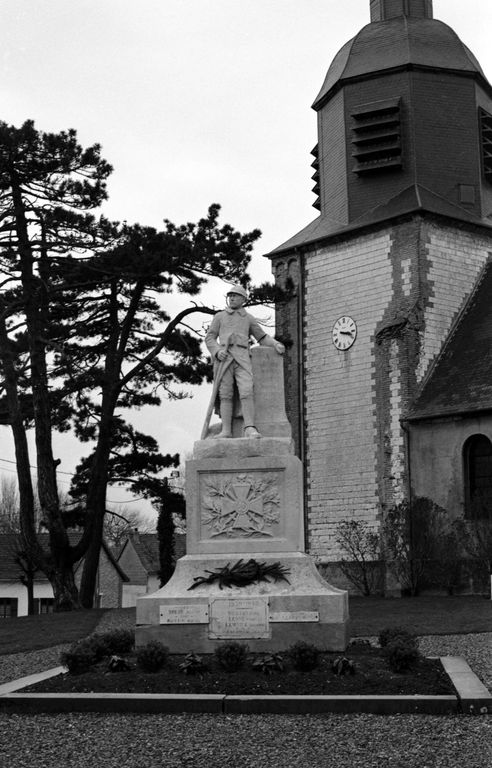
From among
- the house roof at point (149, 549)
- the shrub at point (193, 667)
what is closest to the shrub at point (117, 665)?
the shrub at point (193, 667)

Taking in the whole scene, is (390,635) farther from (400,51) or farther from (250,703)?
(400,51)

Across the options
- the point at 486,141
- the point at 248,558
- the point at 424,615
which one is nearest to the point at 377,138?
the point at 486,141

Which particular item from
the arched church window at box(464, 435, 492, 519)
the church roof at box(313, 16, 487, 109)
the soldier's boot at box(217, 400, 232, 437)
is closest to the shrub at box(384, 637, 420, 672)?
the soldier's boot at box(217, 400, 232, 437)

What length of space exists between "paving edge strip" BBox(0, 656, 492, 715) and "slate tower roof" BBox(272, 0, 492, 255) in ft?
70.7

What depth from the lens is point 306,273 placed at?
29.9 m

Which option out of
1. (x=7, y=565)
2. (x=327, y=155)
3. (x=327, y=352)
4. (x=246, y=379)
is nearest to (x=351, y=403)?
(x=327, y=352)

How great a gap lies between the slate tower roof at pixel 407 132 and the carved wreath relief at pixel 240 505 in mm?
18306

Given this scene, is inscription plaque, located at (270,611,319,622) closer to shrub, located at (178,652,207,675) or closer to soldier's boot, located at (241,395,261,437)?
shrub, located at (178,652,207,675)

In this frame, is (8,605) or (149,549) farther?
(149,549)

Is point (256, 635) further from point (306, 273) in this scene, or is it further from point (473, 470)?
point (306, 273)

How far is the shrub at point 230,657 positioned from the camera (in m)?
8.93

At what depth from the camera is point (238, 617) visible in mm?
10266

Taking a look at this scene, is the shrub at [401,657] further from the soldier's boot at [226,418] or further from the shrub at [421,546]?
the shrub at [421,546]

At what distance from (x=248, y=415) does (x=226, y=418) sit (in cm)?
32
